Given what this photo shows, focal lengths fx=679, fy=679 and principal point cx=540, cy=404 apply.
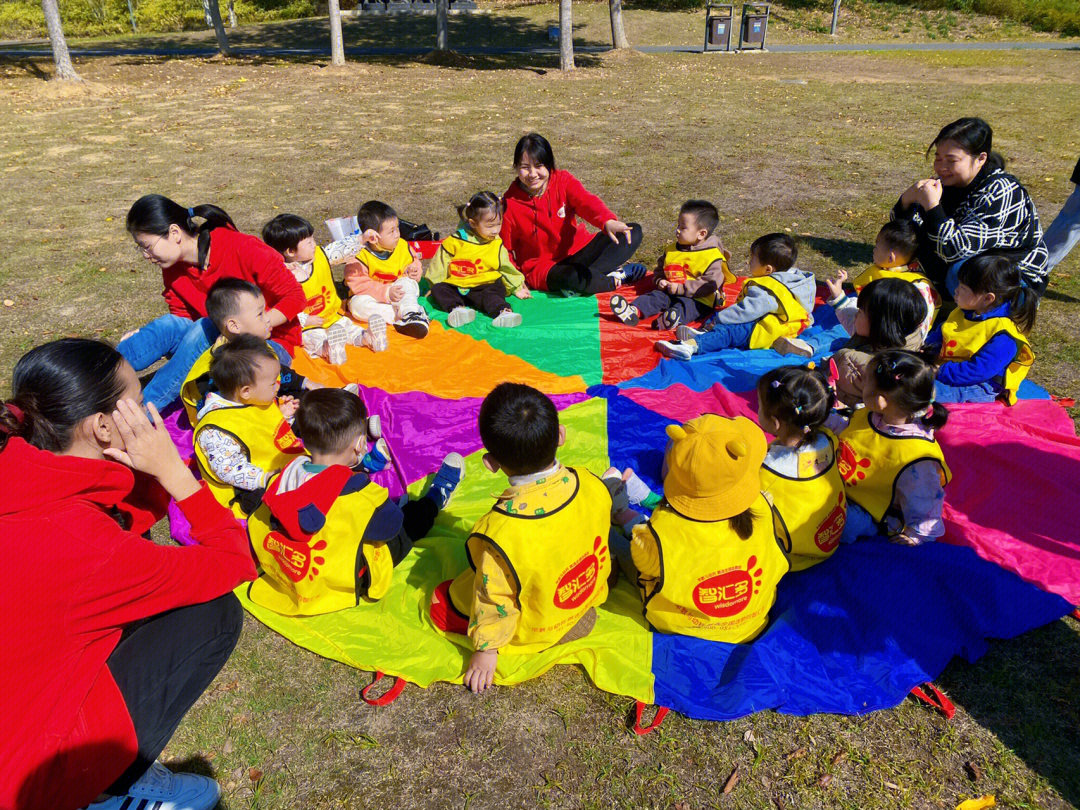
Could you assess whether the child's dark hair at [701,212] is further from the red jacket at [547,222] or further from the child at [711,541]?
the child at [711,541]

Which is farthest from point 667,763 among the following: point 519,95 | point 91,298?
point 519,95

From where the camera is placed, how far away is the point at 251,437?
4.42m

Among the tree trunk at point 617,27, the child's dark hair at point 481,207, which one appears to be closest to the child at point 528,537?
the child's dark hair at point 481,207

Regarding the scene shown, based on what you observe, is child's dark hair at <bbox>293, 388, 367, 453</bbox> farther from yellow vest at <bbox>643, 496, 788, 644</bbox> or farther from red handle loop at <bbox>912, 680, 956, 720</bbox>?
red handle loop at <bbox>912, 680, 956, 720</bbox>

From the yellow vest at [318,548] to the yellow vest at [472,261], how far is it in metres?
4.02

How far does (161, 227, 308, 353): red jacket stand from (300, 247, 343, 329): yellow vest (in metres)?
0.62

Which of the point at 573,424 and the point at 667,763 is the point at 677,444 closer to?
the point at 667,763

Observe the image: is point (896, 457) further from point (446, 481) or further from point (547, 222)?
point (547, 222)

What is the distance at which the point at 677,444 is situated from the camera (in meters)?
3.09

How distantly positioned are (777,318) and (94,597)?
5.51 meters

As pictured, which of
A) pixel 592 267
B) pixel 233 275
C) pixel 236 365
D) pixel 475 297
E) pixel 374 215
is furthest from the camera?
pixel 592 267

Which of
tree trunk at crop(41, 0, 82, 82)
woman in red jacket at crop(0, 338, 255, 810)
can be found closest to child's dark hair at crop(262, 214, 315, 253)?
woman in red jacket at crop(0, 338, 255, 810)

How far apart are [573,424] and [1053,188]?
10.1 m

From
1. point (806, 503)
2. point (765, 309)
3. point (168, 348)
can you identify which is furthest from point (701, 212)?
point (168, 348)
